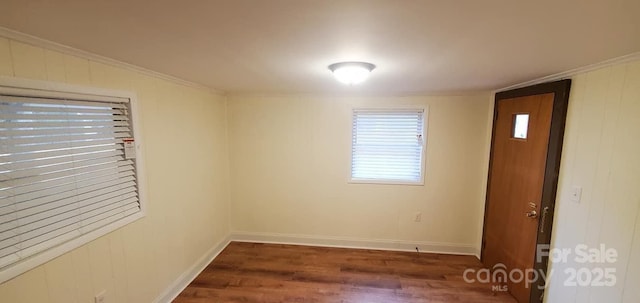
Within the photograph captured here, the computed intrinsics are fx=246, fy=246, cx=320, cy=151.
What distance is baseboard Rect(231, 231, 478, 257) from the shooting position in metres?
3.19

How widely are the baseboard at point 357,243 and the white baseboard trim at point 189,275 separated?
1.32ft

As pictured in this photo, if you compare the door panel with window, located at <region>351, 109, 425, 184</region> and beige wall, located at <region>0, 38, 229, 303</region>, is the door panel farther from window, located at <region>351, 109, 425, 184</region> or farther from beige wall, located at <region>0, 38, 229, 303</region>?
beige wall, located at <region>0, 38, 229, 303</region>

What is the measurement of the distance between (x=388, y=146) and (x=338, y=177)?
0.77m

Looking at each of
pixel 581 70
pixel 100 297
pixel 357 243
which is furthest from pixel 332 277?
pixel 581 70

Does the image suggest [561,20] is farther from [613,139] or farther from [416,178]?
[416,178]

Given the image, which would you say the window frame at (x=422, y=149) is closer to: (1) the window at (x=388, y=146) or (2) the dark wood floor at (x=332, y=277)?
(1) the window at (x=388, y=146)

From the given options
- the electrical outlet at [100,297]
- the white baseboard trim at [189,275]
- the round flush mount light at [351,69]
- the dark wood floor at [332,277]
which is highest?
the round flush mount light at [351,69]

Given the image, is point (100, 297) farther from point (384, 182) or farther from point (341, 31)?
point (384, 182)

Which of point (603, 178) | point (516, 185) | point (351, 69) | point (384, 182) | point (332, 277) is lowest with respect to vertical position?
point (332, 277)

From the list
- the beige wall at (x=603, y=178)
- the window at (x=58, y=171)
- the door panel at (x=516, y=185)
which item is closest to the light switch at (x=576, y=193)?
the beige wall at (x=603, y=178)

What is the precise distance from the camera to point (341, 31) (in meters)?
1.06

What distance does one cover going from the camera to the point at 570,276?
1772 mm

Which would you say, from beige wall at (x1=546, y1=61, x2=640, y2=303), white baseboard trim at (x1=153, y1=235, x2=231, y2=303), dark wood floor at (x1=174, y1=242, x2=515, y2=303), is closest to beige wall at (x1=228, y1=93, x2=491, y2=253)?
dark wood floor at (x1=174, y1=242, x2=515, y2=303)

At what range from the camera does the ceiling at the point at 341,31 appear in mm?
845
